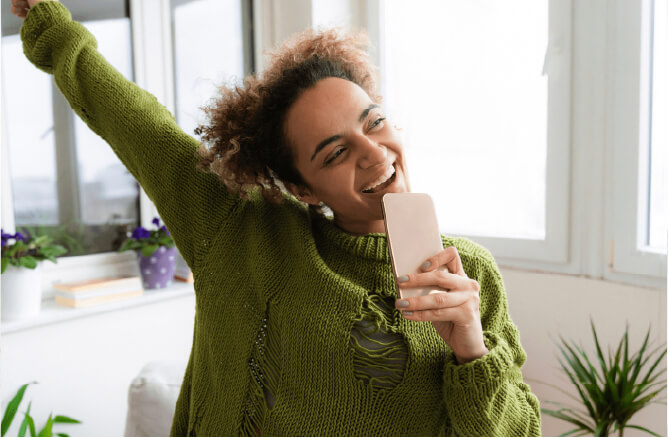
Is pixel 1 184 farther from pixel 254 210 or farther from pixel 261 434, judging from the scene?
pixel 261 434

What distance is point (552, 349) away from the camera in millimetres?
1672

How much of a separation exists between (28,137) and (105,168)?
11.2 inches

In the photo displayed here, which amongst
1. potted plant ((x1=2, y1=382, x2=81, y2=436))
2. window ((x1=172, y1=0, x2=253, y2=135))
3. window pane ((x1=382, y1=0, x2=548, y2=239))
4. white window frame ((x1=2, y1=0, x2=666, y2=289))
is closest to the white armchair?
potted plant ((x1=2, y1=382, x2=81, y2=436))

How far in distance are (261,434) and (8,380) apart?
1.11 m

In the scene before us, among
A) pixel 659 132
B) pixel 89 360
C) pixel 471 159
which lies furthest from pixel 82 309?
pixel 659 132

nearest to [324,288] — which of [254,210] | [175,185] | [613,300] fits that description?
[254,210]

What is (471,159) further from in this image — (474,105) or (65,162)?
(65,162)

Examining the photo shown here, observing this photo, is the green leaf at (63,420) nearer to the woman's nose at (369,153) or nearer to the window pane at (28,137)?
the window pane at (28,137)

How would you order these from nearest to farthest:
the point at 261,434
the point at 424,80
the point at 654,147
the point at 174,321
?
the point at 261,434
the point at 654,147
the point at 174,321
the point at 424,80

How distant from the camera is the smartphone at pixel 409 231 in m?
0.75

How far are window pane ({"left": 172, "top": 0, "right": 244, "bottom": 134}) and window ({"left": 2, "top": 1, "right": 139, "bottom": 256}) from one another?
252mm

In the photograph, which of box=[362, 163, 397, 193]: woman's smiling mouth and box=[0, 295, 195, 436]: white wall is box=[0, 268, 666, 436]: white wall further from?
box=[362, 163, 397, 193]: woman's smiling mouth

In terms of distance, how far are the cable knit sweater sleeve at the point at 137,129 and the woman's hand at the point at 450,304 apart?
0.41 meters

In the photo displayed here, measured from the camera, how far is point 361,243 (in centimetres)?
91
